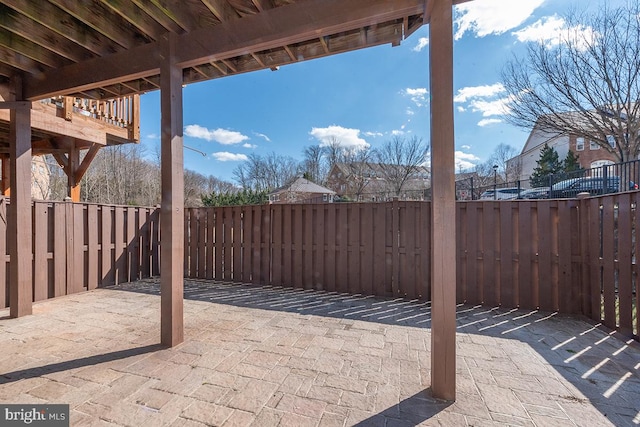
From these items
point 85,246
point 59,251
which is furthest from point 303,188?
point 59,251

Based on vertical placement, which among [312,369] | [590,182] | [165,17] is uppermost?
[165,17]

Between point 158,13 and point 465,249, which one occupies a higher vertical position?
point 158,13

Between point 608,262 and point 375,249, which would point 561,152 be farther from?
point 375,249

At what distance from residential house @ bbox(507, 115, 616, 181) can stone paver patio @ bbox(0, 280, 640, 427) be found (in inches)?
424

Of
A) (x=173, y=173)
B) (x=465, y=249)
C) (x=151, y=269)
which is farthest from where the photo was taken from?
(x=151, y=269)

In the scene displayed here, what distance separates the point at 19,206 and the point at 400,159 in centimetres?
1911

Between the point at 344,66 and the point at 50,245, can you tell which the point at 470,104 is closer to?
the point at 344,66

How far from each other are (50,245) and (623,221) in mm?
6825

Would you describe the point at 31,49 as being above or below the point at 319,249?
above

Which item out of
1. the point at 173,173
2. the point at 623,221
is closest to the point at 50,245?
the point at 173,173

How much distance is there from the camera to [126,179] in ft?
59.3

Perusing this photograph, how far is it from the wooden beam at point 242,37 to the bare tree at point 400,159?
678 inches

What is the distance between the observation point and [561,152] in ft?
68.7

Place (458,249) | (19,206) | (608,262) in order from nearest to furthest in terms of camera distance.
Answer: (608,262) < (19,206) < (458,249)
